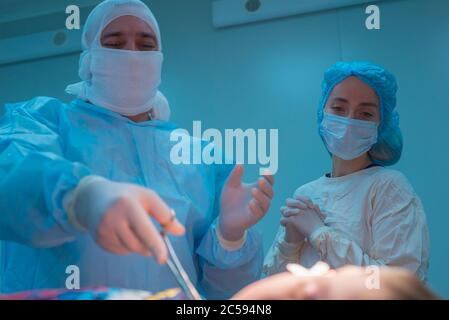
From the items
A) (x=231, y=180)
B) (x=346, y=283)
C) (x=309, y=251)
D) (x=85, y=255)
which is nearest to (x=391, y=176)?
(x=309, y=251)

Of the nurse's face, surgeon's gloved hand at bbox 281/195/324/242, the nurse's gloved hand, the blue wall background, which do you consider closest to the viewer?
the nurse's gloved hand

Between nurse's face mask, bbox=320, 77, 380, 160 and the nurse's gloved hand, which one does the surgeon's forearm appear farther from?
nurse's face mask, bbox=320, 77, 380, 160

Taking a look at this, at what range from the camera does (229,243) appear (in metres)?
0.94

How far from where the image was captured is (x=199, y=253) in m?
1.00

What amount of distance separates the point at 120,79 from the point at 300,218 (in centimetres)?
54

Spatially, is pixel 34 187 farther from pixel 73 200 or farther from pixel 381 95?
pixel 381 95

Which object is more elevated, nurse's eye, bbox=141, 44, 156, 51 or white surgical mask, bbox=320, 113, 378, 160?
nurse's eye, bbox=141, 44, 156, 51

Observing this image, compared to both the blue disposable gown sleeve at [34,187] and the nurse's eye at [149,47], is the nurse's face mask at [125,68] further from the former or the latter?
the blue disposable gown sleeve at [34,187]

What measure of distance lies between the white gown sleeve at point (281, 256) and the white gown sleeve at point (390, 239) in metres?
0.07

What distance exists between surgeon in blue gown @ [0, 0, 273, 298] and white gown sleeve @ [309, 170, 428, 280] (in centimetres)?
19

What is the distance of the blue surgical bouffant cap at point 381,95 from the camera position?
130 cm

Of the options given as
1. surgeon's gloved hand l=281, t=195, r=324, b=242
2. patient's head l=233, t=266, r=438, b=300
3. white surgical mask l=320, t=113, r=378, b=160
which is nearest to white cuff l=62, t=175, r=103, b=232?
patient's head l=233, t=266, r=438, b=300

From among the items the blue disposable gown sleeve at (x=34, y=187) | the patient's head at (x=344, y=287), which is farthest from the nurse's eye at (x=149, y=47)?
the patient's head at (x=344, y=287)

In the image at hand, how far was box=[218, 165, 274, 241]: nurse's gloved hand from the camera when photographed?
2.86 feet
